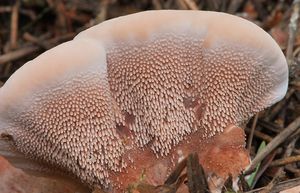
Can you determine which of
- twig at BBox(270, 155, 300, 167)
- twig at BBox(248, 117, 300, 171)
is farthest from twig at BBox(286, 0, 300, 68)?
twig at BBox(270, 155, 300, 167)

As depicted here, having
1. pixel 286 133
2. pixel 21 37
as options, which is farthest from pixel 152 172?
pixel 21 37

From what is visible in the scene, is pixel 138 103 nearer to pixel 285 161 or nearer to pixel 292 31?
pixel 285 161

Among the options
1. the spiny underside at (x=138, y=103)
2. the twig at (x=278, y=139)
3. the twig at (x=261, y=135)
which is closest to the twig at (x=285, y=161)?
the twig at (x=278, y=139)

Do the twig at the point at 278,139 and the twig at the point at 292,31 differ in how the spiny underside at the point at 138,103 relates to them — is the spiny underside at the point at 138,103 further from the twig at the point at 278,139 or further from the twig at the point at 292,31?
the twig at the point at 292,31

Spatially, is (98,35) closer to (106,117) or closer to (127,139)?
(106,117)

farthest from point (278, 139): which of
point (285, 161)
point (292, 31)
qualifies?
point (292, 31)

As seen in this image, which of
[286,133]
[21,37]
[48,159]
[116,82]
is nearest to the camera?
[116,82]

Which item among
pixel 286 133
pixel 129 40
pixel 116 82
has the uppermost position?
pixel 129 40

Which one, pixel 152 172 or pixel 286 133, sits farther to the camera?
pixel 286 133
